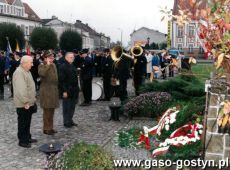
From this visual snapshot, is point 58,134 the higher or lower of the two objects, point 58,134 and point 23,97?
the lower

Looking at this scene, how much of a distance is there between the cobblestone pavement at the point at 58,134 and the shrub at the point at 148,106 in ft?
1.33

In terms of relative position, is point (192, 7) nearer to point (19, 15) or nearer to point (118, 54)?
point (118, 54)

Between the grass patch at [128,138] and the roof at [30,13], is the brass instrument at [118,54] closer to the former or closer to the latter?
the grass patch at [128,138]

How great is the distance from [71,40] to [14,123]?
6498 cm

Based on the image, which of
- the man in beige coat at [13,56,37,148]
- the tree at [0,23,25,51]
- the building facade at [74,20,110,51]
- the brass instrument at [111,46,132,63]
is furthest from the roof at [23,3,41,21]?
the man in beige coat at [13,56,37,148]

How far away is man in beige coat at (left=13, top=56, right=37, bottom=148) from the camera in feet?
28.6

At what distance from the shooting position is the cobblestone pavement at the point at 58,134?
307 inches

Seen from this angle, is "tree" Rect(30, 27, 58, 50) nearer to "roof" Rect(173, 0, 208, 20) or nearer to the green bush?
the green bush

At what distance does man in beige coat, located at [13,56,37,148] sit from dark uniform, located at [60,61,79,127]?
191 centimetres

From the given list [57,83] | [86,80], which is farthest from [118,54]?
[57,83]

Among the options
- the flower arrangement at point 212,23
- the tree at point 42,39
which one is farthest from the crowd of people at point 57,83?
the tree at point 42,39

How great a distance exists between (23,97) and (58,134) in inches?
73.9

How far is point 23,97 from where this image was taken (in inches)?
340

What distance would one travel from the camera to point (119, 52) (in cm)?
1493
